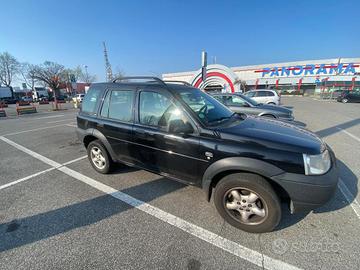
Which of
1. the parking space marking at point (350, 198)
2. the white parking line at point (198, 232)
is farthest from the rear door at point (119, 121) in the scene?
the parking space marking at point (350, 198)

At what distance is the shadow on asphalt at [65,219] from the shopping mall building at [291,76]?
35.3 metres

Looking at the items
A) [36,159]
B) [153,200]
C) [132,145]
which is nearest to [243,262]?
[153,200]

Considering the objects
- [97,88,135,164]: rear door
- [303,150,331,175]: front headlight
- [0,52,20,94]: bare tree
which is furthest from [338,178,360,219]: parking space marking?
[0,52,20,94]: bare tree

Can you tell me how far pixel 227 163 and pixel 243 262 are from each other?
1.05 meters

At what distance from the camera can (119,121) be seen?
3.44 meters

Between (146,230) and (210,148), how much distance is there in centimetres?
134

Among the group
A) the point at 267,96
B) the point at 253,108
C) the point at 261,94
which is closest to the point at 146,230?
the point at 253,108

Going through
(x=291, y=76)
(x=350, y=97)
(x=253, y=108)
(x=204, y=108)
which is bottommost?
(x=350, y=97)

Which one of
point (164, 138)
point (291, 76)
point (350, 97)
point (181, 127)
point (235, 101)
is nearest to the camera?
point (181, 127)

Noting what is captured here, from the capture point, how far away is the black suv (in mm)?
2145

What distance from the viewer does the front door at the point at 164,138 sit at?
8.67 feet

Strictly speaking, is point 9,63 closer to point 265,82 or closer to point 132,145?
point 265,82

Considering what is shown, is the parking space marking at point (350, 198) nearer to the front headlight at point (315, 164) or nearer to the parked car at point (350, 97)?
the front headlight at point (315, 164)

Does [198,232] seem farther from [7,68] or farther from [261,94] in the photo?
[7,68]
